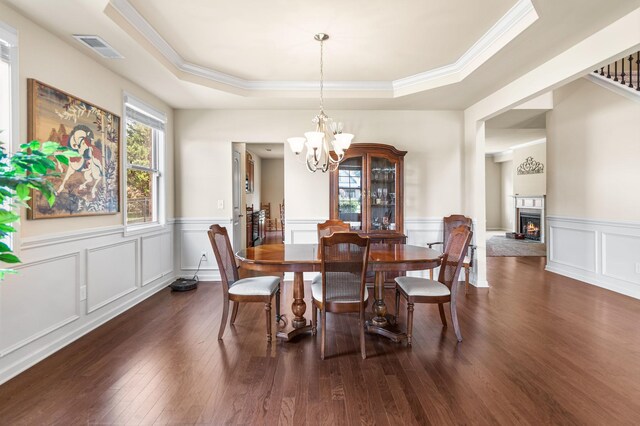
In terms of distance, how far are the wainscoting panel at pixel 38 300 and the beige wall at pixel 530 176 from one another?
10452mm

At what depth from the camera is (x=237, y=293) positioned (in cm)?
280

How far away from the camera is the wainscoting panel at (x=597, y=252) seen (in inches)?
166

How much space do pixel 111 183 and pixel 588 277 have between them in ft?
20.8

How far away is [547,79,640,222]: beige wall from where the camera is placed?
431 cm

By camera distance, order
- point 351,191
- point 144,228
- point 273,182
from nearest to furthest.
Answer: point 144,228 < point 351,191 < point 273,182

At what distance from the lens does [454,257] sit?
2875mm

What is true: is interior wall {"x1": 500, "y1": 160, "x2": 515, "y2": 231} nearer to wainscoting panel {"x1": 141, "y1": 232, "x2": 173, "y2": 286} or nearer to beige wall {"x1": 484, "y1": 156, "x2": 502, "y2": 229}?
beige wall {"x1": 484, "y1": 156, "x2": 502, "y2": 229}

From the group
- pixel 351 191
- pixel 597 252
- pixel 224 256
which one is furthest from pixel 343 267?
pixel 597 252

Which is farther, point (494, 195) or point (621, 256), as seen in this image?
point (494, 195)

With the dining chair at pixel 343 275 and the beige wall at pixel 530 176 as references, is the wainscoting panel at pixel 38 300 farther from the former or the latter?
the beige wall at pixel 530 176

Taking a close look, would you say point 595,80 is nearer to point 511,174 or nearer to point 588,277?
point 588,277

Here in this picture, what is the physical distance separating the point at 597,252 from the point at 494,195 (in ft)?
25.9

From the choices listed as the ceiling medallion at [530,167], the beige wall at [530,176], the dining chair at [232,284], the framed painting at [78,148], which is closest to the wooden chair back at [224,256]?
the dining chair at [232,284]

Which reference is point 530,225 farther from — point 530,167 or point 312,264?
point 312,264
